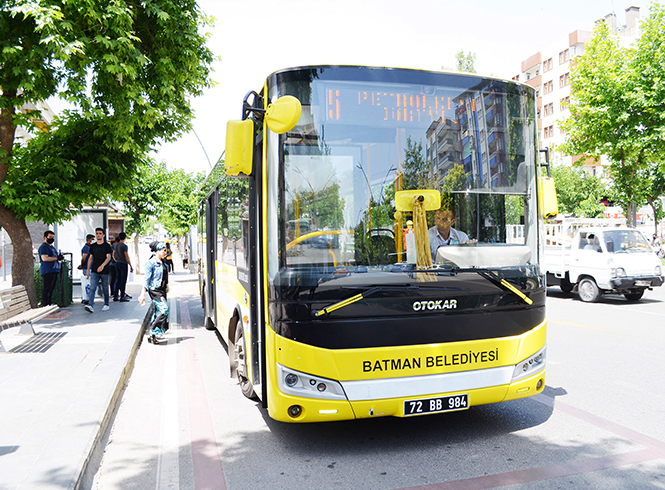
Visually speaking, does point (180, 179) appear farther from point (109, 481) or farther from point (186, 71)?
point (109, 481)

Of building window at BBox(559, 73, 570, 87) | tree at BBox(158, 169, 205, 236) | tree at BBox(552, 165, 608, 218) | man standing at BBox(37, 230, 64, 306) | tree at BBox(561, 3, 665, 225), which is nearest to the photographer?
man standing at BBox(37, 230, 64, 306)

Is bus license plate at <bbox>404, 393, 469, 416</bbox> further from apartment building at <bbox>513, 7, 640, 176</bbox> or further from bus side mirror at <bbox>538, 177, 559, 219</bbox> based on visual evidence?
apartment building at <bbox>513, 7, 640, 176</bbox>

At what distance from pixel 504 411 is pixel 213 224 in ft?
18.7

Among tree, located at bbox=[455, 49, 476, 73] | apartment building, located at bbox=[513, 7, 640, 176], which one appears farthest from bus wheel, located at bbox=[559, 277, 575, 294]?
apartment building, located at bbox=[513, 7, 640, 176]

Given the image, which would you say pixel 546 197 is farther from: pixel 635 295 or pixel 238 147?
pixel 635 295

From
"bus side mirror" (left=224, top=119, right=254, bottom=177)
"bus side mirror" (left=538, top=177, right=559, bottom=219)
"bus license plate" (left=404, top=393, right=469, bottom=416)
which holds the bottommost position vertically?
"bus license plate" (left=404, top=393, right=469, bottom=416)

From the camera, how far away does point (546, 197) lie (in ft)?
16.9

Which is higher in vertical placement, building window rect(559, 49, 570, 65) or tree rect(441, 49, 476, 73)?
building window rect(559, 49, 570, 65)

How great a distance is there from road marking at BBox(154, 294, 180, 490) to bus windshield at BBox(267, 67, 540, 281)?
5.55 feet

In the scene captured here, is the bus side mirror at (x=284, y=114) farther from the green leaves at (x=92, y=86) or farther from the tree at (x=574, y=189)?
the tree at (x=574, y=189)

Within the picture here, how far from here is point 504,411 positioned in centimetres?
554

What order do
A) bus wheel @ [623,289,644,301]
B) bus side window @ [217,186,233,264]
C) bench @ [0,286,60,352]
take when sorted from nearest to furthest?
bus side window @ [217,186,233,264], bench @ [0,286,60,352], bus wheel @ [623,289,644,301]

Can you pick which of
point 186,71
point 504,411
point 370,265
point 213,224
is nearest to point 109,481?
point 370,265

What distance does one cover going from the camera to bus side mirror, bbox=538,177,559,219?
16.6 ft
